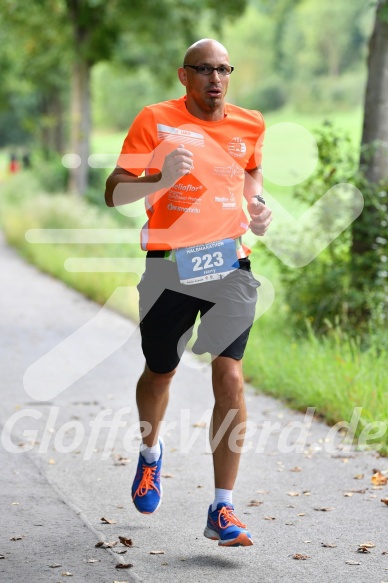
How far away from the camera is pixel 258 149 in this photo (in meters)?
5.01

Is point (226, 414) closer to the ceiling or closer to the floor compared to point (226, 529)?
closer to the ceiling

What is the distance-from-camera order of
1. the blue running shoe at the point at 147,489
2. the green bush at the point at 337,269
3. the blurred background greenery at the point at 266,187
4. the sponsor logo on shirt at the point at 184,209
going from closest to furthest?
the sponsor logo on shirt at the point at 184,209 < the blue running shoe at the point at 147,489 < the blurred background greenery at the point at 266,187 < the green bush at the point at 337,269

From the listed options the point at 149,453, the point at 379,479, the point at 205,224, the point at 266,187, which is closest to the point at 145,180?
the point at 205,224

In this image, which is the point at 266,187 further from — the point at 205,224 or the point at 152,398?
the point at 205,224

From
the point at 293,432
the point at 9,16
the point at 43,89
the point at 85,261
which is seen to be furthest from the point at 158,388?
the point at 43,89

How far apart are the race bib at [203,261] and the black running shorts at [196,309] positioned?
38 millimetres

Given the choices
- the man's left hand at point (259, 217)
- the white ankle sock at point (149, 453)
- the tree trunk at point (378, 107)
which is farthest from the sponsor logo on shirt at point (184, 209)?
the tree trunk at point (378, 107)

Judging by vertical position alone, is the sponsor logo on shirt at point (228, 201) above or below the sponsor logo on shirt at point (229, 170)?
below

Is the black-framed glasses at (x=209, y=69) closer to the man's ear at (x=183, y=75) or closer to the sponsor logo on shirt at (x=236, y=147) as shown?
the man's ear at (x=183, y=75)

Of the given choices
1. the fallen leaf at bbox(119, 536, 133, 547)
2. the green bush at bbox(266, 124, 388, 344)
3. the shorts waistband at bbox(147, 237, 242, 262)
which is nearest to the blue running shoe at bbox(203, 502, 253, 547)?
the fallen leaf at bbox(119, 536, 133, 547)

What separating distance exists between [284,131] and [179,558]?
3478mm

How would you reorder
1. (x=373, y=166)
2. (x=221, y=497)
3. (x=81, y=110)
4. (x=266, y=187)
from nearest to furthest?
(x=221, y=497) → (x=373, y=166) → (x=81, y=110) → (x=266, y=187)

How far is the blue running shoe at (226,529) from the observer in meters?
4.53

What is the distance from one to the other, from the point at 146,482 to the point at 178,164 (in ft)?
5.00
